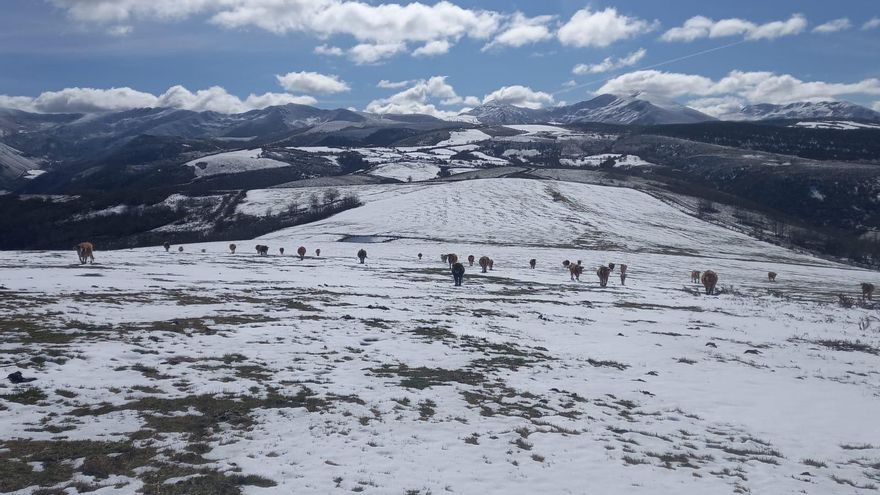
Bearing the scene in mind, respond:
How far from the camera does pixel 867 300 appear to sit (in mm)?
44188

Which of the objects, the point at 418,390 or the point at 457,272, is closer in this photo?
the point at 418,390

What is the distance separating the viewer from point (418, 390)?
48.4 feet

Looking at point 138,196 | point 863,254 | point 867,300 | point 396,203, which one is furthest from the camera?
point 138,196

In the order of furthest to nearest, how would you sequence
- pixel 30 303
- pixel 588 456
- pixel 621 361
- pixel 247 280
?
pixel 247 280 → pixel 30 303 → pixel 621 361 → pixel 588 456

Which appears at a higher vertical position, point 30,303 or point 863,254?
point 30,303

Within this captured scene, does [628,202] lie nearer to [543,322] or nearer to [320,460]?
[543,322]

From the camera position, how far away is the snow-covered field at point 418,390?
9.85m

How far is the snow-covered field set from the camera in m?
9.85

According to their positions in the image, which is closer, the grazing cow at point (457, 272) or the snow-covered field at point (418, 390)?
the snow-covered field at point (418, 390)

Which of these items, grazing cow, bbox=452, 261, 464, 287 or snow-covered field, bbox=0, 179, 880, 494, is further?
grazing cow, bbox=452, 261, 464, 287

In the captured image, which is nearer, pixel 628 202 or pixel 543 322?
pixel 543 322

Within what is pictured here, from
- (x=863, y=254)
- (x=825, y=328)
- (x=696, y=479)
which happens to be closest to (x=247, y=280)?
(x=696, y=479)

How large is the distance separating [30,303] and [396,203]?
335 feet

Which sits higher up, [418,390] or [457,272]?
[457,272]
